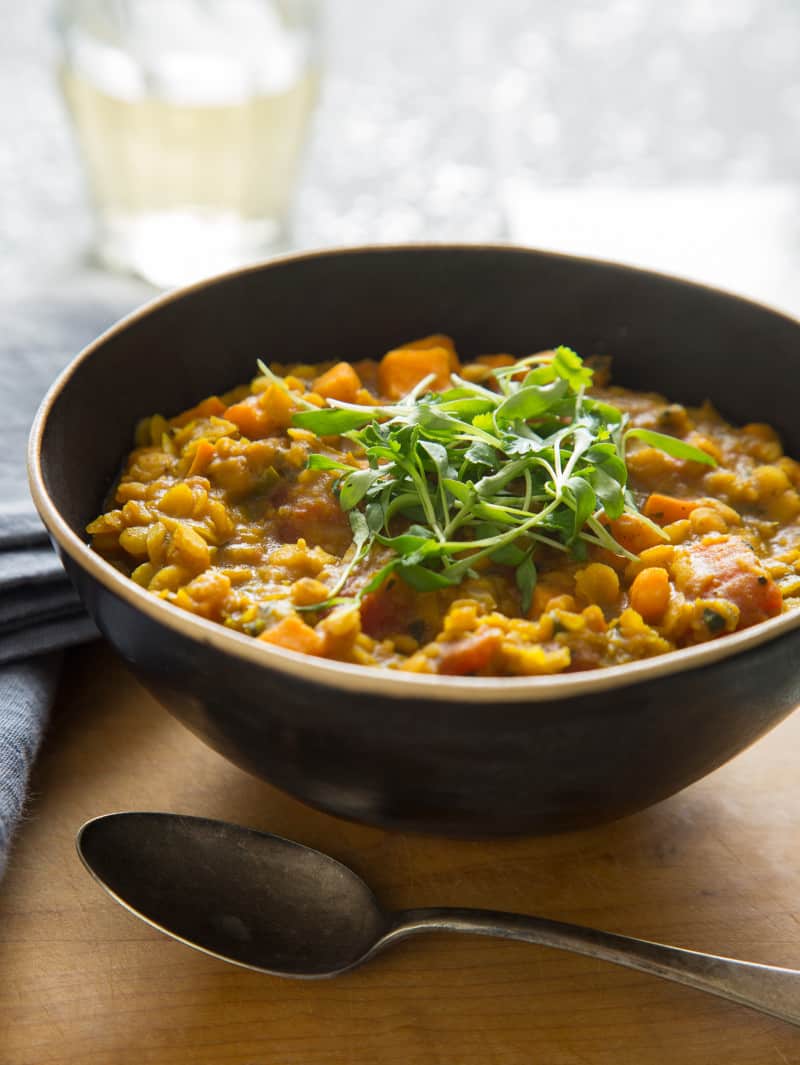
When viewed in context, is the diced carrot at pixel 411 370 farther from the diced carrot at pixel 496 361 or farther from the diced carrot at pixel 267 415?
the diced carrot at pixel 267 415

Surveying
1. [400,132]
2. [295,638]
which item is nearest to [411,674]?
[295,638]

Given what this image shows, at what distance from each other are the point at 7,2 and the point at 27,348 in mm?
3995

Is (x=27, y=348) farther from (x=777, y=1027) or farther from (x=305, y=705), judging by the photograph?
(x=777, y=1027)

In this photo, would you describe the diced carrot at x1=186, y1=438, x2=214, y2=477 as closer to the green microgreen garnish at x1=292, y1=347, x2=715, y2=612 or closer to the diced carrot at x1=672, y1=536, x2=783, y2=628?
the green microgreen garnish at x1=292, y1=347, x2=715, y2=612

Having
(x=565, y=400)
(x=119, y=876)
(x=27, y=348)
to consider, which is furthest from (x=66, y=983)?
(x=27, y=348)

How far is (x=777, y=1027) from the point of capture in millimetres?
2383

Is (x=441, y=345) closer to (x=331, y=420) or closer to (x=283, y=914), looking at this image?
(x=331, y=420)

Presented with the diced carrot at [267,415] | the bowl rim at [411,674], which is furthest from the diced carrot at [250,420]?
the bowl rim at [411,674]

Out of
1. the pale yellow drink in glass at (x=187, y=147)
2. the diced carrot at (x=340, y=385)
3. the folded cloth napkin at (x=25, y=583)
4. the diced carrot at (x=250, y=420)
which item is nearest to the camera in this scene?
the folded cloth napkin at (x=25, y=583)

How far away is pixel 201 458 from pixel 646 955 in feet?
5.06

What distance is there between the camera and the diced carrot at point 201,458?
304cm

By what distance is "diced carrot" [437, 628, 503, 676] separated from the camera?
243cm

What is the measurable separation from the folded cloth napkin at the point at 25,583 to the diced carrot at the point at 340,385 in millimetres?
845

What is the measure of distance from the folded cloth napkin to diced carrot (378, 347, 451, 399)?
1.05m
